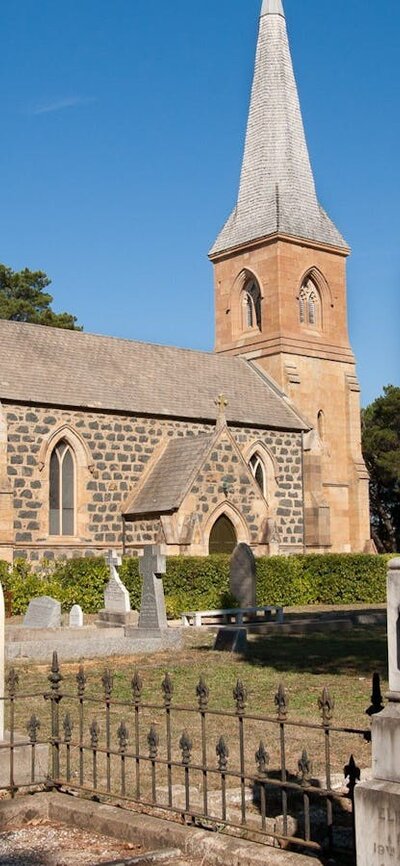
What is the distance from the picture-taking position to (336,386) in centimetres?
3744

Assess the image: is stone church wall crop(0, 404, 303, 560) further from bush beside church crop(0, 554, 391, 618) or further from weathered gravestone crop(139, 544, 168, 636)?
weathered gravestone crop(139, 544, 168, 636)

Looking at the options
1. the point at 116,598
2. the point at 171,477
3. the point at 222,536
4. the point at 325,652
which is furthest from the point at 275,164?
the point at 325,652

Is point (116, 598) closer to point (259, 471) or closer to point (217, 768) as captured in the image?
point (259, 471)

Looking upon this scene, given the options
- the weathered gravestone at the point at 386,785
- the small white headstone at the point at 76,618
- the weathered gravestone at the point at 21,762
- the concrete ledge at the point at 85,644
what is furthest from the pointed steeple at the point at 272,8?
the weathered gravestone at the point at 386,785

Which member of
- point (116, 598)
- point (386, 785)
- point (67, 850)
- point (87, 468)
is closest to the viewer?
point (386, 785)

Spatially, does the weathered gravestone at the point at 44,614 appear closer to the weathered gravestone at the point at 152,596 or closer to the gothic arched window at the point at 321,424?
the weathered gravestone at the point at 152,596

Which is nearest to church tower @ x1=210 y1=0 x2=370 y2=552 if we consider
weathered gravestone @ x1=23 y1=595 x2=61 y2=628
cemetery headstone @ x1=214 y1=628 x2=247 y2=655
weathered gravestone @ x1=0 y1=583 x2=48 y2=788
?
weathered gravestone @ x1=23 y1=595 x2=61 y2=628

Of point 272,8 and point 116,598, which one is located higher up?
point 272,8

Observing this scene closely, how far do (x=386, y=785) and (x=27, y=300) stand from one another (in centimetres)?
5263

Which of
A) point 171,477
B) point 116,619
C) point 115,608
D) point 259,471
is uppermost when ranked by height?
point 259,471

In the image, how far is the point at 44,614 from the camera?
60.7 feet

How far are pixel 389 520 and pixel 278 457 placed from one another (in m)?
24.4

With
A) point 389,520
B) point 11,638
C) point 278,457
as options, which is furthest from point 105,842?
point 389,520

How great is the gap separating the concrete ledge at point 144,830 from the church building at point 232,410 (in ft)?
63.1
